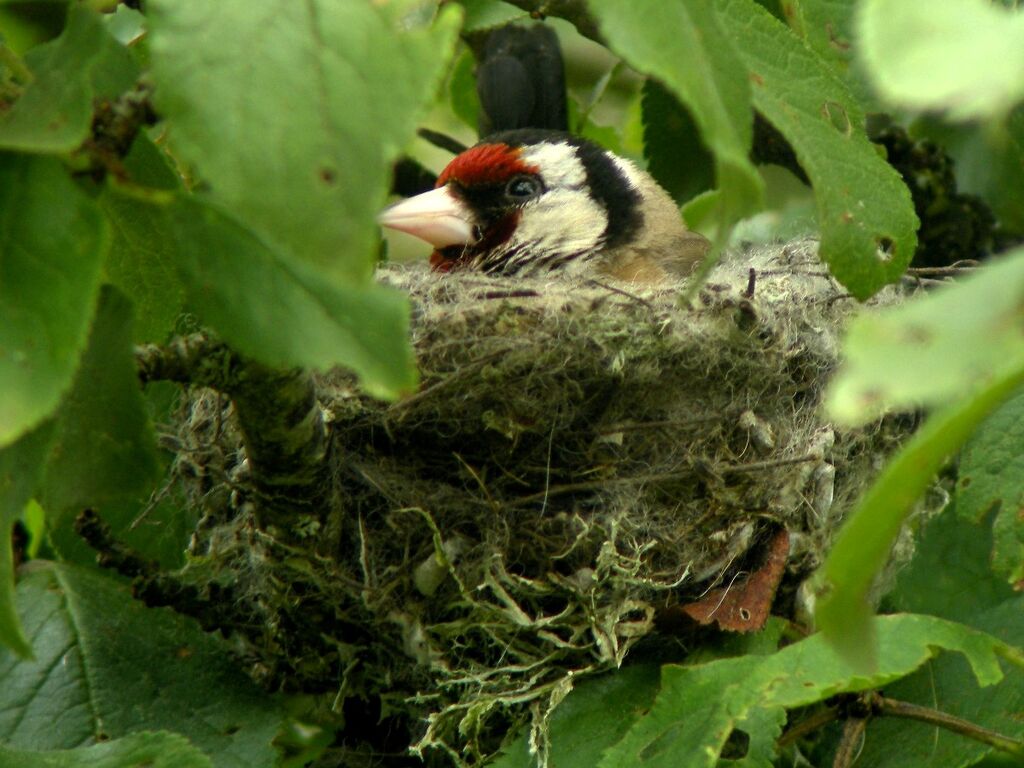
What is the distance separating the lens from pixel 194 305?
115 cm

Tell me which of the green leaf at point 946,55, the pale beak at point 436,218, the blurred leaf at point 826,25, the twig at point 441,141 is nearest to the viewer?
the green leaf at point 946,55

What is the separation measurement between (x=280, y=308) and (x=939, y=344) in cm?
64

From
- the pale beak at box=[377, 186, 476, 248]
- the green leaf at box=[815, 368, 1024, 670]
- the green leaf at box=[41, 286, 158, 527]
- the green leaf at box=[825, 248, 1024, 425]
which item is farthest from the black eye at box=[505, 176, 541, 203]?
Result: the green leaf at box=[825, 248, 1024, 425]

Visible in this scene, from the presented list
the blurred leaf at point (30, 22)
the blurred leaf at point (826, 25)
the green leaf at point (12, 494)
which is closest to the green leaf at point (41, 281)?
the green leaf at point (12, 494)

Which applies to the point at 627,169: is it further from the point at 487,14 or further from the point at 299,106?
the point at 299,106

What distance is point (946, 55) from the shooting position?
627 millimetres

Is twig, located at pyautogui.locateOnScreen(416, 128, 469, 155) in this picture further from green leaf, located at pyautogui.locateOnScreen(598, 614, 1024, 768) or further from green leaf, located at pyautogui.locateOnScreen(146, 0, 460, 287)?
green leaf, located at pyautogui.locateOnScreen(146, 0, 460, 287)

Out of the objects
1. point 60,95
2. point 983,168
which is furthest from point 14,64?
point 983,168

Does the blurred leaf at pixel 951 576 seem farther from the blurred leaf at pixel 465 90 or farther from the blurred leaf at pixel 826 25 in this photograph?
the blurred leaf at pixel 465 90

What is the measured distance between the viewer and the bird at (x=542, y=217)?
9.10ft

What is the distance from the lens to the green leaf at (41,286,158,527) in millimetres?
1257

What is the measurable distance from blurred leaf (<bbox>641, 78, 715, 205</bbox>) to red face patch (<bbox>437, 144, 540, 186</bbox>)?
1.15 feet

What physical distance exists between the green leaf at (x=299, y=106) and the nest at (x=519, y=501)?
108 centimetres

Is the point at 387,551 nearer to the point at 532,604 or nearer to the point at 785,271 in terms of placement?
the point at 532,604
